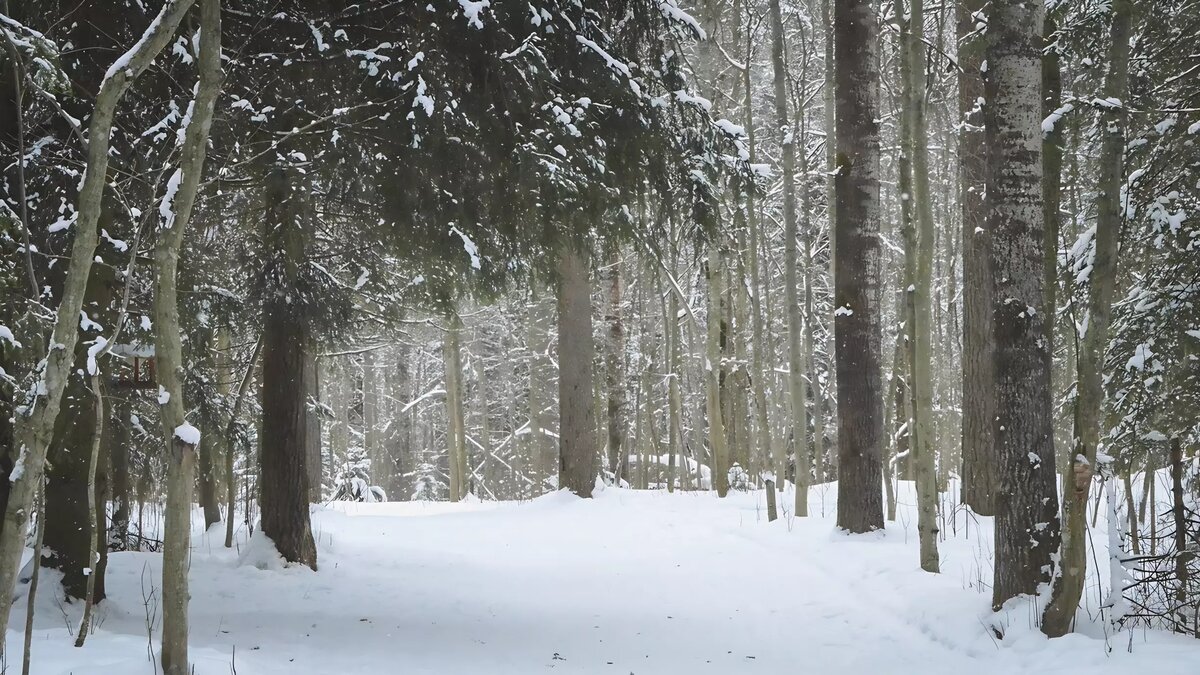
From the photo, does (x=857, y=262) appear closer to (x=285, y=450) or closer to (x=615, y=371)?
(x=285, y=450)

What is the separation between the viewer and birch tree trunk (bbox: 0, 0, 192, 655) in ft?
12.1

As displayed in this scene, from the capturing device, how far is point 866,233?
8.81 metres

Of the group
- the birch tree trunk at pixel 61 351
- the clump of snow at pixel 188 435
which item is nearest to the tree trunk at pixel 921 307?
the clump of snow at pixel 188 435

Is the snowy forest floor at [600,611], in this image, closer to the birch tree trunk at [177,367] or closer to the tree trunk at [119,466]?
the birch tree trunk at [177,367]

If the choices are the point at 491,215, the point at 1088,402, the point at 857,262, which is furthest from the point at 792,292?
the point at 1088,402

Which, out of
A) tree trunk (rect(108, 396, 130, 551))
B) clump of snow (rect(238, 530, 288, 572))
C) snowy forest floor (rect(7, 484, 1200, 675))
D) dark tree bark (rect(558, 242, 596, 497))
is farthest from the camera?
dark tree bark (rect(558, 242, 596, 497))

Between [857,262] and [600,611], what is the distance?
4.35 metres

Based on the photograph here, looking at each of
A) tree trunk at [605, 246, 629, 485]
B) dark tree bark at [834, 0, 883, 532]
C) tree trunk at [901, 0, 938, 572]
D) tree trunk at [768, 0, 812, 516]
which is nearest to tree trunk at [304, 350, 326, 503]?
tree trunk at [605, 246, 629, 485]

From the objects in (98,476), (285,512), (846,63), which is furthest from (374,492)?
(846,63)

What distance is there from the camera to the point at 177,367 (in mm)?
4355

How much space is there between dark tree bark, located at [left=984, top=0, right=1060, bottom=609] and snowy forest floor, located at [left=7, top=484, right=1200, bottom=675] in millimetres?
448

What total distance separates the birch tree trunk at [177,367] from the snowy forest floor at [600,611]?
1.47 ft

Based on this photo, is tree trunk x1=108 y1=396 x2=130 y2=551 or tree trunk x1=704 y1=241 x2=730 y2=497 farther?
tree trunk x1=704 y1=241 x2=730 y2=497

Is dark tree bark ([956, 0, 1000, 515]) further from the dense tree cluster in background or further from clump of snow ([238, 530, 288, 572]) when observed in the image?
clump of snow ([238, 530, 288, 572])
